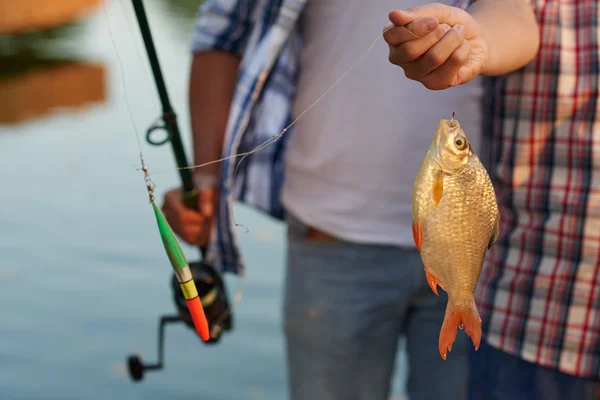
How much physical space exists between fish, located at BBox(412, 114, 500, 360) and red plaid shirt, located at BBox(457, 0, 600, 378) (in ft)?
1.81

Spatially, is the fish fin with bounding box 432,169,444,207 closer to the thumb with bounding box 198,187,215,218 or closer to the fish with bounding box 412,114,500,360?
the fish with bounding box 412,114,500,360

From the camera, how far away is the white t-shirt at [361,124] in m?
1.97

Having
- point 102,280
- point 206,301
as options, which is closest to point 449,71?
point 206,301

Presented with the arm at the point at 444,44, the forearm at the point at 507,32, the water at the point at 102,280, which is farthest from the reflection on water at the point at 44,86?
the arm at the point at 444,44

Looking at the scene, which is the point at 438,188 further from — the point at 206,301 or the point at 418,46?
the point at 206,301

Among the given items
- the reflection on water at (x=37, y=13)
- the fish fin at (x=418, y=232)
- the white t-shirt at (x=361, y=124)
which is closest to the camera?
the fish fin at (x=418, y=232)

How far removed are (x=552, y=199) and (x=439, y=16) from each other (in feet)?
2.28

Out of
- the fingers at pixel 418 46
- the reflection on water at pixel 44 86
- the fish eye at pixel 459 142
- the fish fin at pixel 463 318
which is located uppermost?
the fingers at pixel 418 46

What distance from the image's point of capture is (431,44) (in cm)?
119

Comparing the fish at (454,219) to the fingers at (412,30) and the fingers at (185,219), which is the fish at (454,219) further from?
the fingers at (185,219)

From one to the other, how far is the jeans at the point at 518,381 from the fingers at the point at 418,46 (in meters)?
0.91

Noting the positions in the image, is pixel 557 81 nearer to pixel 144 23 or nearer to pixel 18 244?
pixel 144 23

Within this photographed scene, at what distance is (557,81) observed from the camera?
5.82ft

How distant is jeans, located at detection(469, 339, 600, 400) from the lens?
5.98 feet
